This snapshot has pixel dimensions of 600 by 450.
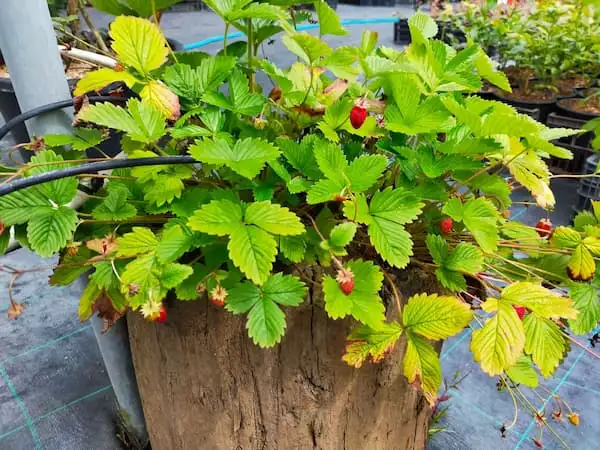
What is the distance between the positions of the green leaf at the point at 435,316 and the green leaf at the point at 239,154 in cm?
25

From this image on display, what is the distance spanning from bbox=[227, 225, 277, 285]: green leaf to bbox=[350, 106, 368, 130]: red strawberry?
19cm

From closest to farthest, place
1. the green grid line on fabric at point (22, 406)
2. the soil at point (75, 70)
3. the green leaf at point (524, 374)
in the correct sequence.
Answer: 1. the green leaf at point (524, 374)
2. the green grid line on fabric at point (22, 406)
3. the soil at point (75, 70)

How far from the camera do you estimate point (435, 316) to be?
60cm

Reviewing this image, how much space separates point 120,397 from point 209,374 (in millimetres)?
409

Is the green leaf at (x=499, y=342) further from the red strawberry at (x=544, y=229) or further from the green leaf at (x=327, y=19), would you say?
the green leaf at (x=327, y=19)

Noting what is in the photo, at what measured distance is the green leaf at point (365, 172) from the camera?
1.97 feet

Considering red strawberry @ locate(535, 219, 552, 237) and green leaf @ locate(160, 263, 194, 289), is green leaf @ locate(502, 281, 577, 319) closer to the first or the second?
red strawberry @ locate(535, 219, 552, 237)

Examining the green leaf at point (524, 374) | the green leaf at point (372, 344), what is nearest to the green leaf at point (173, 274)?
the green leaf at point (372, 344)

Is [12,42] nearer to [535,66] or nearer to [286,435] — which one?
[286,435]

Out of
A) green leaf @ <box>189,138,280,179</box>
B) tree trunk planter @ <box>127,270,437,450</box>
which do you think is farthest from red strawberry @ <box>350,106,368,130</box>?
tree trunk planter @ <box>127,270,437,450</box>

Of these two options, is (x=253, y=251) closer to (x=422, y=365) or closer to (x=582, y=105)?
(x=422, y=365)

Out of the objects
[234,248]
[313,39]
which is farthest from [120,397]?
[313,39]

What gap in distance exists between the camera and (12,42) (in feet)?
2.28

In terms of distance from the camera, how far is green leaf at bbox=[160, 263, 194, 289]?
0.57 meters
